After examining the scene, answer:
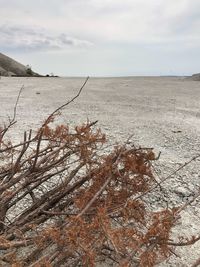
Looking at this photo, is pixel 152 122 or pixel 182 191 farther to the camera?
pixel 152 122

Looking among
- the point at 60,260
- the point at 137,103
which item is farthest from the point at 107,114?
the point at 60,260

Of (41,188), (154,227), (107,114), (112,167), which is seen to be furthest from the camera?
(107,114)

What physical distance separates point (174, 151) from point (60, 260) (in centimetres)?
303

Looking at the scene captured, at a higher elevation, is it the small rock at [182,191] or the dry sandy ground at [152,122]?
the small rock at [182,191]

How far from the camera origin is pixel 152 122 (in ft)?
22.8

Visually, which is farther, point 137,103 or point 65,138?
point 137,103

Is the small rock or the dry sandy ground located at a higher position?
the small rock

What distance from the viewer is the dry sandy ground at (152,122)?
3.88 metres

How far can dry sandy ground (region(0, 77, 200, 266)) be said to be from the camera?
388cm

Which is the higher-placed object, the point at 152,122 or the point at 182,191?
the point at 182,191

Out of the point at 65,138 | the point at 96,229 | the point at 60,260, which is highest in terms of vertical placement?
the point at 65,138

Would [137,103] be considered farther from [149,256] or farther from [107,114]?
[149,256]

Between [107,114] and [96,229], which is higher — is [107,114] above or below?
below

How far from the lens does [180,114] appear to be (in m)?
8.04
